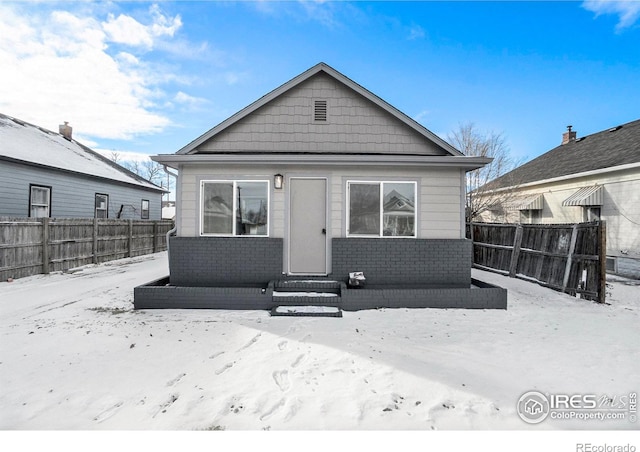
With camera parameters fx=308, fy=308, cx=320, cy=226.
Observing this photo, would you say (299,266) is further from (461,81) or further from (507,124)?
(507,124)

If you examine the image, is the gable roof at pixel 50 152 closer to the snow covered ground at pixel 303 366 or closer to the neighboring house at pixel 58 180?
the neighboring house at pixel 58 180

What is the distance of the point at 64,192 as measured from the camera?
42.6ft

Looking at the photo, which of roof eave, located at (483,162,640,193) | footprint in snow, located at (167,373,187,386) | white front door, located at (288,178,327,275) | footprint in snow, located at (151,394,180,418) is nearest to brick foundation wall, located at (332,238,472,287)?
white front door, located at (288,178,327,275)

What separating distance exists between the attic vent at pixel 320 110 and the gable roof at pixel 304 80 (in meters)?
0.63

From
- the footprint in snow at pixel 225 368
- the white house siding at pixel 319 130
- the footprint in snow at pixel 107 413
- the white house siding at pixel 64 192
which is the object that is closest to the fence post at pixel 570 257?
the white house siding at pixel 319 130

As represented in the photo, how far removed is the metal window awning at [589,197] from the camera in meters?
10.8

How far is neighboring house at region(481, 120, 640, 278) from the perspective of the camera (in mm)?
9898

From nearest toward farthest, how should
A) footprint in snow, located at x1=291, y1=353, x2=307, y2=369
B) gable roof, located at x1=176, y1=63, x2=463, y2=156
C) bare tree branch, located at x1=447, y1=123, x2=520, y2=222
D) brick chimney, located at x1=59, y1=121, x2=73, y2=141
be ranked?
Answer: footprint in snow, located at x1=291, y1=353, x2=307, y2=369, gable roof, located at x1=176, y1=63, x2=463, y2=156, bare tree branch, located at x1=447, y1=123, x2=520, y2=222, brick chimney, located at x1=59, y1=121, x2=73, y2=141

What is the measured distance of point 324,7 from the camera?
8.27 metres

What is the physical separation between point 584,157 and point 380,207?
39.5ft

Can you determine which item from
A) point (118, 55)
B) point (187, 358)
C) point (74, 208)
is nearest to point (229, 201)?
point (187, 358)

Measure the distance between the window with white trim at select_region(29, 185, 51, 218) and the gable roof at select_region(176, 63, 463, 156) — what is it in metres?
8.94

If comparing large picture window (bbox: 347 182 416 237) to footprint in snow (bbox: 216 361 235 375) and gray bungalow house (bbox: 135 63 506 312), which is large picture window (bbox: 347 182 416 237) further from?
footprint in snow (bbox: 216 361 235 375)

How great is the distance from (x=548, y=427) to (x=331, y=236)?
15.6 feet
